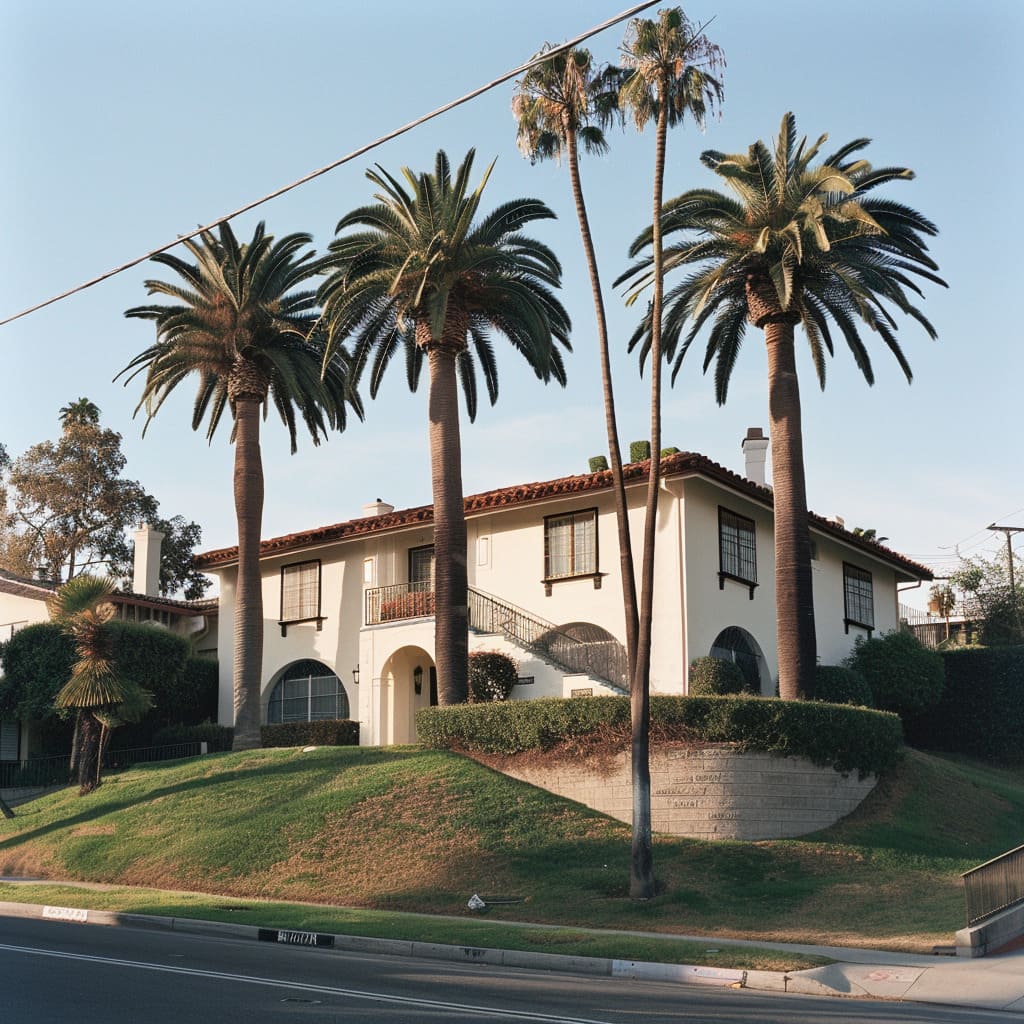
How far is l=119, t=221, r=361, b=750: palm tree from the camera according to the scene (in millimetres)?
34094

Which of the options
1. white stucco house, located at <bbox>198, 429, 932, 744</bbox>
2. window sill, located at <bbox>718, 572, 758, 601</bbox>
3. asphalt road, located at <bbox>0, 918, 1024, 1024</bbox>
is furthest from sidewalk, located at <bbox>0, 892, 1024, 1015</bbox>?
window sill, located at <bbox>718, 572, 758, 601</bbox>

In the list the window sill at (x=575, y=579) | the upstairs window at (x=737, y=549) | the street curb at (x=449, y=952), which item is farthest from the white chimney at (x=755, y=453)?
the street curb at (x=449, y=952)

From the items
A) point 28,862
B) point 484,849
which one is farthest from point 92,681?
point 484,849

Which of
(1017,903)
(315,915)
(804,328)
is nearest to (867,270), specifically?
(804,328)

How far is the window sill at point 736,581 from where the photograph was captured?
32.0m

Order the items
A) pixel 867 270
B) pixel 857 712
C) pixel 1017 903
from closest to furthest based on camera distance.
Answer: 1. pixel 1017 903
2. pixel 857 712
3. pixel 867 270

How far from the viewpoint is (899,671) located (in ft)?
116

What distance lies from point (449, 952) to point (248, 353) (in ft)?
70.7

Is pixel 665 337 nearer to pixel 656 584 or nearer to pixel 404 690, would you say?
pixel 656 584

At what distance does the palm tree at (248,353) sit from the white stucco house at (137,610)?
7456mm

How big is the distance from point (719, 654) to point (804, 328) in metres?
8.07

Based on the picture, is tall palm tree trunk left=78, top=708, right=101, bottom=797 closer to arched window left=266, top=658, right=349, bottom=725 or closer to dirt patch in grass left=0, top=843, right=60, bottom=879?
dirt patch in grass left=0, top=843, right=60, bottom=879

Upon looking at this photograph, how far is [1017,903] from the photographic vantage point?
1670 centimetres

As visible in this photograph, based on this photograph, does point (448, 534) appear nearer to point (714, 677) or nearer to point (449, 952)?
point (714, 677)
